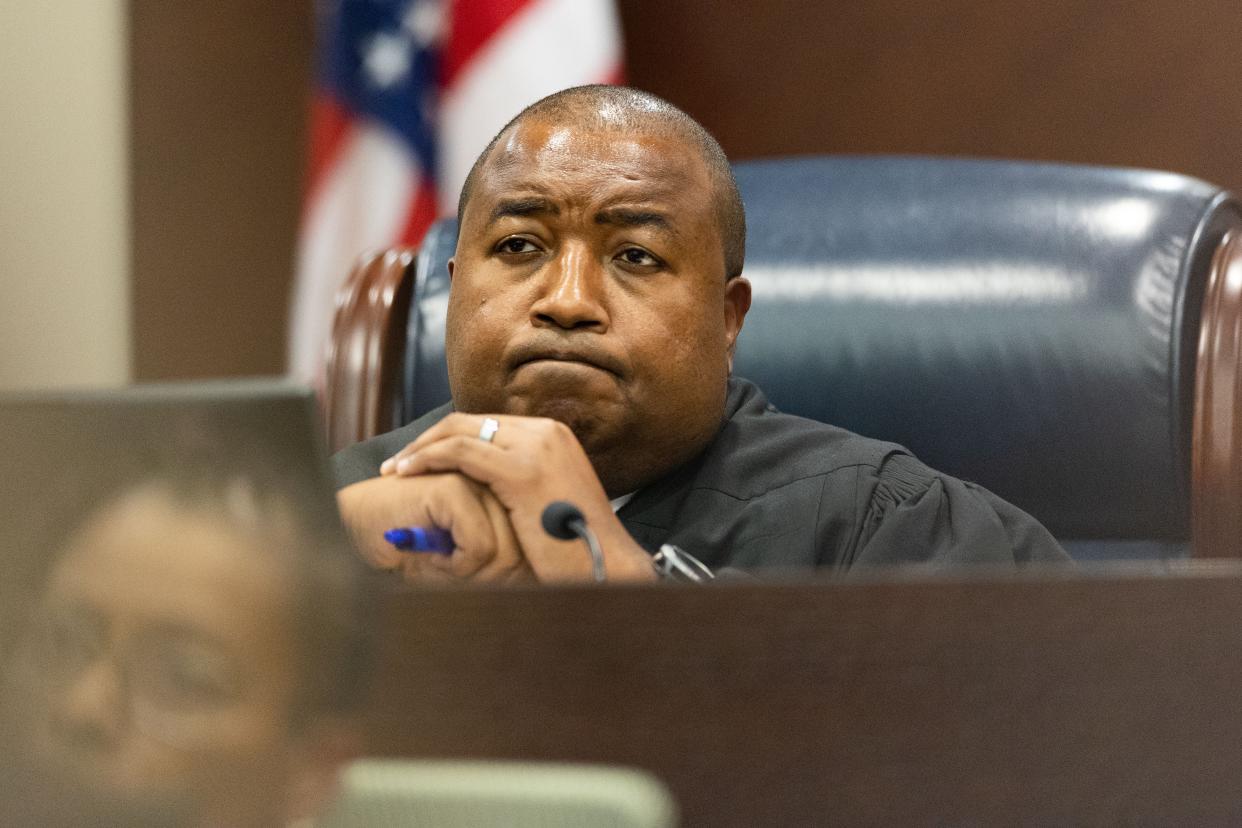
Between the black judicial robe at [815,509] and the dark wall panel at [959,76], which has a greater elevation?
the dark wall panel at [959,76]

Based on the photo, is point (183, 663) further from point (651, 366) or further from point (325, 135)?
point (325, 135)

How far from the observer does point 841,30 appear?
6.97 feet

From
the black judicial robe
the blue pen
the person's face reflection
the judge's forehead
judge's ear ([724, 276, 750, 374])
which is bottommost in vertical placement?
the black judicial robe

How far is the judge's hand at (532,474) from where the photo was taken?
3.11 feet

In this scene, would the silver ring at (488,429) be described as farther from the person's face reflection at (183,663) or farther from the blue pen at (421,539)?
the person's face reflection at (183,663)

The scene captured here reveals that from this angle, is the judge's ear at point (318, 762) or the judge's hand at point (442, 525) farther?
the judge's hand at point (442, 525)

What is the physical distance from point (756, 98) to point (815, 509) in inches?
44.5

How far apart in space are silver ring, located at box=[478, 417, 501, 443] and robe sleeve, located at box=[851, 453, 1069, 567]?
307 millimetres

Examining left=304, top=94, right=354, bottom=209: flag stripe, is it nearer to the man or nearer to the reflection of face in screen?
the man

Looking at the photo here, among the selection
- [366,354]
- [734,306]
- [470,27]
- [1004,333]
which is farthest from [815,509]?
[470,27]

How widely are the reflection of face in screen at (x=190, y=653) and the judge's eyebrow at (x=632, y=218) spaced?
2.53 feet

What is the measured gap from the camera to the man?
1.15 metres

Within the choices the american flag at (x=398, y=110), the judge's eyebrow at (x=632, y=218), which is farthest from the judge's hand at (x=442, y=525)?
the american flag at (x=398, y=110)

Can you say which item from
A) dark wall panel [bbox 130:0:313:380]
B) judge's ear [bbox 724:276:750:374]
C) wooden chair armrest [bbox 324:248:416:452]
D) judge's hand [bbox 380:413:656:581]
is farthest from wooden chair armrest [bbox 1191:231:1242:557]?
dark wall panel [bbox 130:0:313:380]
